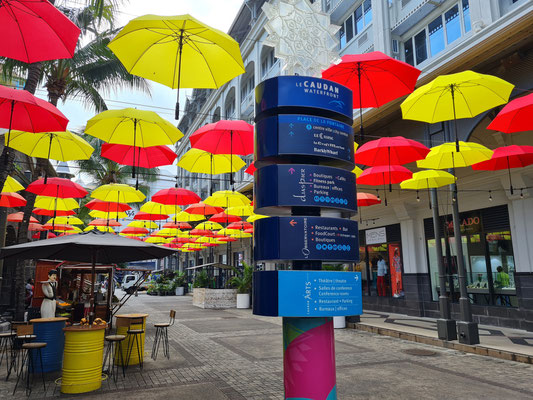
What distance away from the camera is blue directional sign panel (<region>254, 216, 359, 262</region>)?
4238mm

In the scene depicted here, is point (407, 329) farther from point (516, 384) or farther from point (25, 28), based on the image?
point (25, 28)

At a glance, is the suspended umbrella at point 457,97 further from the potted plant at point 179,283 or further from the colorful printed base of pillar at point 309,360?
the potted plant at point 179,283

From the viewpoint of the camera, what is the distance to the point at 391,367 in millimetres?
8609

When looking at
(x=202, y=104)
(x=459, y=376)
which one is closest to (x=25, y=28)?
(x=459, y=376)

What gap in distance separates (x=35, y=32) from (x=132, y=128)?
434 centimetres

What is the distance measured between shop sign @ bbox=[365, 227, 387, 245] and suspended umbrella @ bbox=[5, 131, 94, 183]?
Result: 1357 cm

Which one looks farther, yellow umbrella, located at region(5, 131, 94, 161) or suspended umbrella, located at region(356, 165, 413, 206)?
suspended umbrella, located at region(356, 165, 413, 206)

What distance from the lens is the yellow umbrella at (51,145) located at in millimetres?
10297

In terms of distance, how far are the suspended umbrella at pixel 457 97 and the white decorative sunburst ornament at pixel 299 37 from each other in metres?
4.26

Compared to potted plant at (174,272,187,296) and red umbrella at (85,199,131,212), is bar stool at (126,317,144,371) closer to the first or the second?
red umbrella at (85,199,131,212)

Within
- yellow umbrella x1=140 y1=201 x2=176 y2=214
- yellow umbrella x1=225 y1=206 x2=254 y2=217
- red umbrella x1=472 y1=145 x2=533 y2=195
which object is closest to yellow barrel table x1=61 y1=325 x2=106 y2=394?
red umbrella x1=472 y1=145 x2=533 y2=195

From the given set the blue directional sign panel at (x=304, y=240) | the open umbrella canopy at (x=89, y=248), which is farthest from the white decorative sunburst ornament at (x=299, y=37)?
the open umbrella canopy at (x=89, y=248)

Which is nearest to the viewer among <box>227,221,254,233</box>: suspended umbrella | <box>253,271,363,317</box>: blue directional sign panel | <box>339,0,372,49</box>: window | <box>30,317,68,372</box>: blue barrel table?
<box>253,271,363,317</box>: blue directional sign panel

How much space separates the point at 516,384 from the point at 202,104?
42899mm
